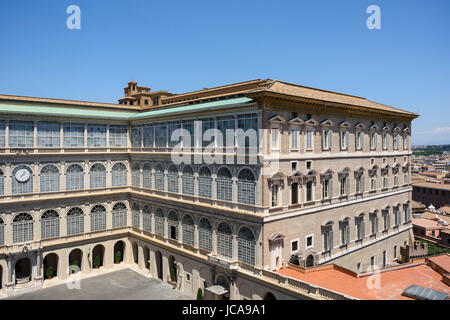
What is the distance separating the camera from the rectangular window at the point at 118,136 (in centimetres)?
4847

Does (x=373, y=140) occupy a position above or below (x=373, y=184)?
above

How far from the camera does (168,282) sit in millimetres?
42938

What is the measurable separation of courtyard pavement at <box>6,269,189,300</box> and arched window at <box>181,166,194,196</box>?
38.5 ft

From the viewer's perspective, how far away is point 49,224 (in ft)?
143

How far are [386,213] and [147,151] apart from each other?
33.1 m

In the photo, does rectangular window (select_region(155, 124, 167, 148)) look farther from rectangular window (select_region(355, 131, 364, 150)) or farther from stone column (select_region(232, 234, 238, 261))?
rectangular window (select_region(355, 131, 364, 150))

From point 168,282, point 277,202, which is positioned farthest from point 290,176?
point 168,282

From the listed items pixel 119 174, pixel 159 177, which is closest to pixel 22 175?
pixel 119 174

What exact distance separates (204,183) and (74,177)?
62.4 feet

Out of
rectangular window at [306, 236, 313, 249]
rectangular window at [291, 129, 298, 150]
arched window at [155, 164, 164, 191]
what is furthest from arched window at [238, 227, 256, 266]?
arched window at [155, 164, 164, 191]

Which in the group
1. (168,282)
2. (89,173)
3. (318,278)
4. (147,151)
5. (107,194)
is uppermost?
(147,151)

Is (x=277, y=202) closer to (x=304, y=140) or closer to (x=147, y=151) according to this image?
(x=304, y=140)

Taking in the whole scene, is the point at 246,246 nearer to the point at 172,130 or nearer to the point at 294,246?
the point at 294,246

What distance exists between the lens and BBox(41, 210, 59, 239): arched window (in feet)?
141
